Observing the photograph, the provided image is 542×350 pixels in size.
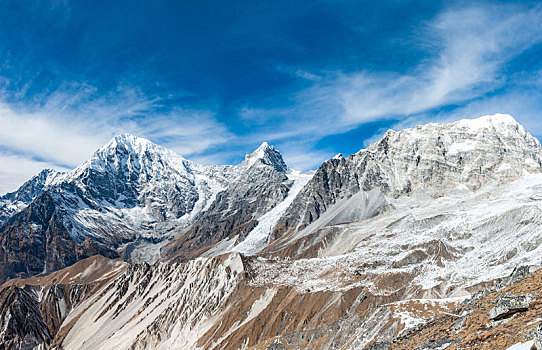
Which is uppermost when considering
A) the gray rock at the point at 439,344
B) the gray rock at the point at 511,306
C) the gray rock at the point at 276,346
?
the gray rock at the point at 511,306

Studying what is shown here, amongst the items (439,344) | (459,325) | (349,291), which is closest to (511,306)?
(439,344)

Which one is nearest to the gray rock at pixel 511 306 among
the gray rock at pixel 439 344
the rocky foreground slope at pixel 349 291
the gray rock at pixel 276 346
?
the rocky foreground slope at pixel 349 291

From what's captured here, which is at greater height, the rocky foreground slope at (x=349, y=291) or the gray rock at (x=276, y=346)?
the rocky foreground slope at (x=349, y=291)

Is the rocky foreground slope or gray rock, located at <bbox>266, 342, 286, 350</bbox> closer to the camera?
the rocky foreground slope

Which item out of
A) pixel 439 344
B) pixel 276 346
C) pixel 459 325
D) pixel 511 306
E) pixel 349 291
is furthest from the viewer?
pixel 349 291

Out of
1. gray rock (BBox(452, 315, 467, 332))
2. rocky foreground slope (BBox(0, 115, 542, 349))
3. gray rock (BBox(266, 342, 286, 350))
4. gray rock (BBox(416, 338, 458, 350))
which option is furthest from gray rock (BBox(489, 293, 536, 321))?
gray rock (BBox(266, 342, 286, 350))

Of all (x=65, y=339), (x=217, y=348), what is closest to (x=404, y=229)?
(x=217, y=348)

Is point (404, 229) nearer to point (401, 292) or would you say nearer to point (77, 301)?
point (401, 292)

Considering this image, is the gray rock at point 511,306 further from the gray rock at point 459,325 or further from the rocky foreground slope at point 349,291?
the gray rock at point 459,325

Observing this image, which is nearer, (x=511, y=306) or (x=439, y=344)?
(x=511, y=306)

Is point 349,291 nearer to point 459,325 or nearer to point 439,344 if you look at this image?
point 459,325

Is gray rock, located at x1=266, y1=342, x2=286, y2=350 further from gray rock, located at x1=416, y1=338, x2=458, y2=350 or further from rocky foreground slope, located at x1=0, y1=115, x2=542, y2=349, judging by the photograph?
gray rock, located at x1=416, y1=338, x2=458, y2=350
